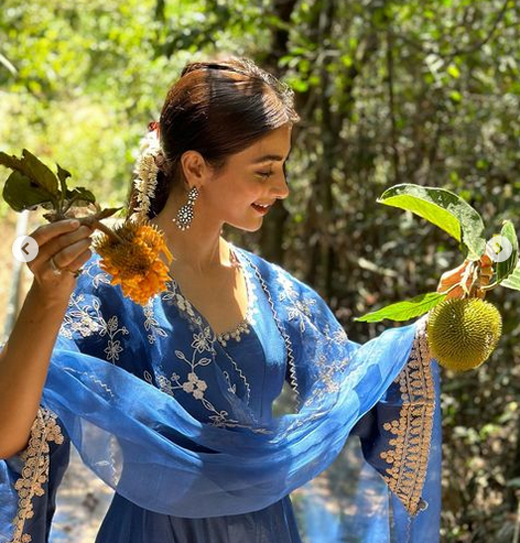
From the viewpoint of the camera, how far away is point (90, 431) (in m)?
1.45

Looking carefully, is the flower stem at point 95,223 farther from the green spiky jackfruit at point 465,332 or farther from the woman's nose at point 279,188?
the green spiky jackfruit at point 465,332

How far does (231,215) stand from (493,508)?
1753mm

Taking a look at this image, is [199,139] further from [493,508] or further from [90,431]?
[493,508]

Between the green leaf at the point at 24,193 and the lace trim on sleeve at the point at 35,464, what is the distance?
13.1 inches

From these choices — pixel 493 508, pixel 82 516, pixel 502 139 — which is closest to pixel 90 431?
pixel 82 516

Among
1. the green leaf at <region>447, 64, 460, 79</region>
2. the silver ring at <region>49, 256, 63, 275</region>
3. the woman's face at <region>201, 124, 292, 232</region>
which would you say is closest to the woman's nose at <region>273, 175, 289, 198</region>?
the woman's face at <region>201, 124, 292, 232</region>

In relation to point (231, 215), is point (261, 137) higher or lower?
higher

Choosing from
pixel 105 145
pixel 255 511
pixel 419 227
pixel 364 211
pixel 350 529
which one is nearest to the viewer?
pixel 255 511

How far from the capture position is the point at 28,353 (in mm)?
1220

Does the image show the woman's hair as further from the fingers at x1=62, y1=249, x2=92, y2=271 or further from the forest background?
the forest background

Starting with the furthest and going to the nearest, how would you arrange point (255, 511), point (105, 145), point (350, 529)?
point (105, 145) < point (350, 529) < point (255, 511)

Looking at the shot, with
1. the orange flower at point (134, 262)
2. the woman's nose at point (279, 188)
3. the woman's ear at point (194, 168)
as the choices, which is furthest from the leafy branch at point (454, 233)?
the orange flower at point (134, 262)

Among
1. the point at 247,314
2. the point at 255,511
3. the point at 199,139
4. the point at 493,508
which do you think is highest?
the point at 199,139

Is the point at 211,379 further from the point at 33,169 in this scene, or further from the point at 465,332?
the point at 33,169
